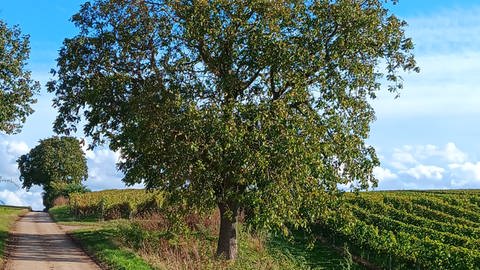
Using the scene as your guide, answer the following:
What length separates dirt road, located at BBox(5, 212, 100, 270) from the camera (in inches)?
758

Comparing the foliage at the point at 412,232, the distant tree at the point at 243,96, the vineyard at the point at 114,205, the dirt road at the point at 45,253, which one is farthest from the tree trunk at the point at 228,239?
the vineyard at the point at 114,205

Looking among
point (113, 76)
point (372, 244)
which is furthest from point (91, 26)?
point (372, 244)

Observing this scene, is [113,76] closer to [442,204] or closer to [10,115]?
[10,115]

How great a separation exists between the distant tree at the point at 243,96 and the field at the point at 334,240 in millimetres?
2029

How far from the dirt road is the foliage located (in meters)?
10.5

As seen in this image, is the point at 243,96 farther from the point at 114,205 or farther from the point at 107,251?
the point at 114,205

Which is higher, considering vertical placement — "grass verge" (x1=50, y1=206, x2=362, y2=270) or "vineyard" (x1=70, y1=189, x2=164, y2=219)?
"vineyard" (x1=70, y1=189, x2=164, y2=219)

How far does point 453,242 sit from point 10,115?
27090mm

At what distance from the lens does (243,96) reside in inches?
830

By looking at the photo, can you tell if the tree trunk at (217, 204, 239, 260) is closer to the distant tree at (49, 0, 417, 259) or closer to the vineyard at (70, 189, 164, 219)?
the distant tree at (49, 0, 417, 259)

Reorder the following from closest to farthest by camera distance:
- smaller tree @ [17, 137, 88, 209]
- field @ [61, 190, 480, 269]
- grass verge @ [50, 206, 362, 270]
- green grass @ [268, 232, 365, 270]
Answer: grass verge @ [50, 206, 362, 270]
field @ [61, 190, 480, 269]
green grass @ [268, 232, 365, 270]
smaller tree @ [17, 137, 88, 209]

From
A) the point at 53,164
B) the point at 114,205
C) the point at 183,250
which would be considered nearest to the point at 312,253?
the point at 183,250

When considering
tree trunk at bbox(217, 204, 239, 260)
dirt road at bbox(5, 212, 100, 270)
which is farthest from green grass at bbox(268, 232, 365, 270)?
dirt road at bbox(5, 212, 100, 270)

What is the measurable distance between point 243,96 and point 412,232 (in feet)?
54.9
